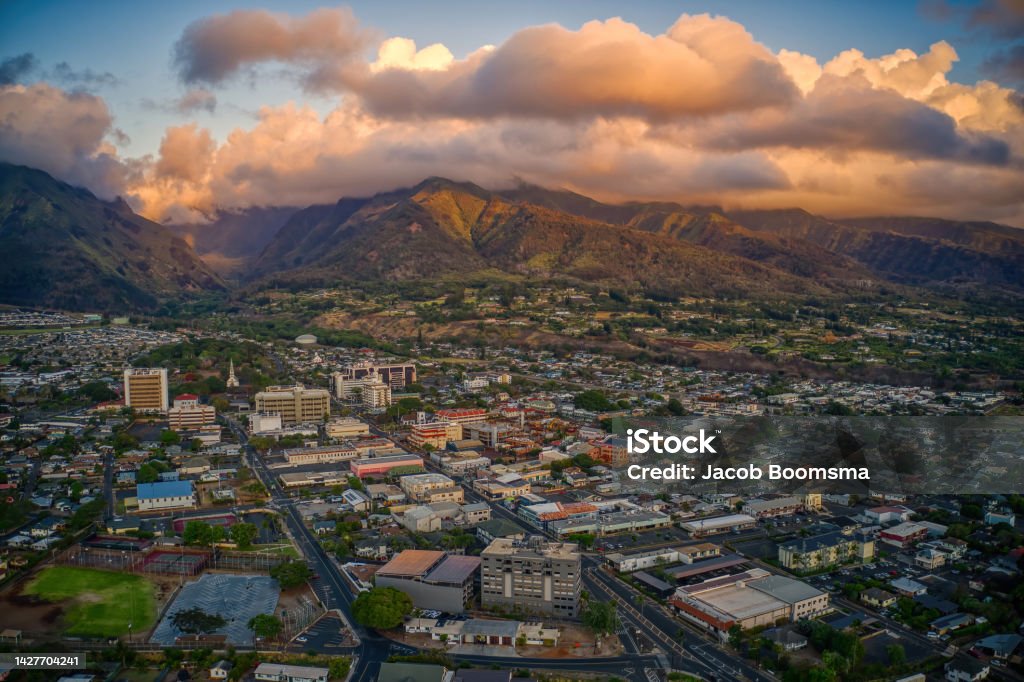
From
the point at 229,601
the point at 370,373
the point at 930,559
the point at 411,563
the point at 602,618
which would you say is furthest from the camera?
the point at 370,373

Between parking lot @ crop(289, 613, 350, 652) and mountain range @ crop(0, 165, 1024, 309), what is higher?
mountain range @ crop(0, 165, 1024, 309)

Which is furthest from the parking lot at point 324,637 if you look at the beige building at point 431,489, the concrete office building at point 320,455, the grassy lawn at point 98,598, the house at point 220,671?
the concrete office building at point 320,455

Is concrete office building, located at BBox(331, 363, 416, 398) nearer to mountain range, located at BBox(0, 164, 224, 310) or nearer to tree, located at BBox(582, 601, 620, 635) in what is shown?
tree, located at BBox(582, 601, 620, 635)

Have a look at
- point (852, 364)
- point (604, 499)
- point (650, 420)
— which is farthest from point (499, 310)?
point (604, 499)

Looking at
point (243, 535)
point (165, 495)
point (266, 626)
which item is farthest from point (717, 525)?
point (165, 495)

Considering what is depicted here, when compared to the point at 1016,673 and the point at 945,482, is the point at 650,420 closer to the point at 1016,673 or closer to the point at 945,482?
the point at 945,482

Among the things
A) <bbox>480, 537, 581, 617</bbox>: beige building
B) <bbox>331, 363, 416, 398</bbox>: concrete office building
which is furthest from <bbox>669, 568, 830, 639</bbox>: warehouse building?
<bbox>331, 363, 416, 398</bbox>: concrete office building

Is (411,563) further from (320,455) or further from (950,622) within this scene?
(320,455)
